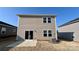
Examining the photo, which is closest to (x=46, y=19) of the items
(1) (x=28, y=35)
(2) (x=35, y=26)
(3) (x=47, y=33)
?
(2) (x=35, y=26)

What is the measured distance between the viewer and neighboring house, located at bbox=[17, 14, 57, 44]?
1400 centimetres

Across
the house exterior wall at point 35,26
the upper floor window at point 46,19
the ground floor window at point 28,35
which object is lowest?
the ground floor window at point 28,35

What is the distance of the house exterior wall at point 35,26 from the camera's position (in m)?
14.0

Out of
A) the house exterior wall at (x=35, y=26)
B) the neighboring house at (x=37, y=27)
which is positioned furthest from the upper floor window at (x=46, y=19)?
the house exterior wall at (x=35, y=26)

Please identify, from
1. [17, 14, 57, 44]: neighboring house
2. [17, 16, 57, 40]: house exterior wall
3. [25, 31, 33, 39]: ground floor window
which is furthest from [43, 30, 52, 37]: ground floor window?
[25, 31, 33, 39]: ground floor window

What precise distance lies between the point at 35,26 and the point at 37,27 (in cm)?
37

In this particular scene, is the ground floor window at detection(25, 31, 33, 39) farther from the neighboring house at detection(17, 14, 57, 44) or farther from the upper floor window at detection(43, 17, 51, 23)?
the upper floor window at detection(43, 17, 51, 23)

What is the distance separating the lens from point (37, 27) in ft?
46.3

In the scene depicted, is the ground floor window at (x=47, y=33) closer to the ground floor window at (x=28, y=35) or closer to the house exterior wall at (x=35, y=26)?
the house exterior wall at (x=35, y=26)

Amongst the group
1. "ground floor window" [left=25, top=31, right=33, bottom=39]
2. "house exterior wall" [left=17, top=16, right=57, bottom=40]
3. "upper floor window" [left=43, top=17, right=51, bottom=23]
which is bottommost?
"ground floor window" [left=25, top=31, right=33, bottom=39]

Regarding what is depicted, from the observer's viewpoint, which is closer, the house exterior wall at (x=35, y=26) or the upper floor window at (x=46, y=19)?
the house exterior wall at (x=35, y=26)
